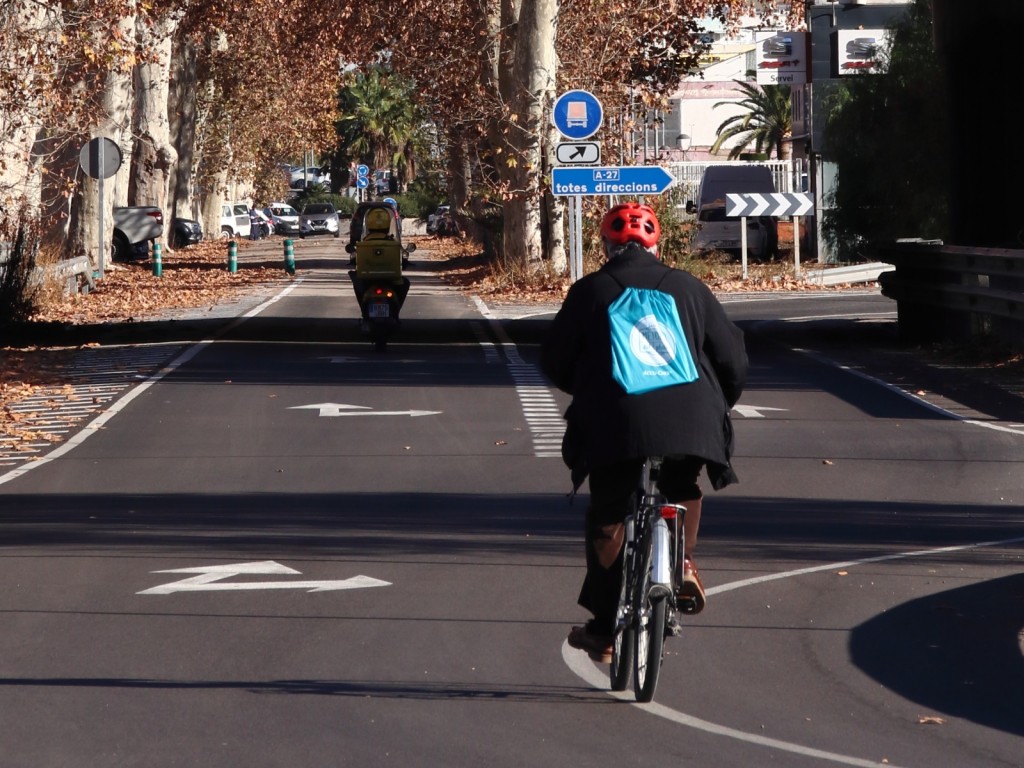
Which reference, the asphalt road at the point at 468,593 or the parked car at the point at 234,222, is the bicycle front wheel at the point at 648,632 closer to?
the asphalt road at the point at 468,593

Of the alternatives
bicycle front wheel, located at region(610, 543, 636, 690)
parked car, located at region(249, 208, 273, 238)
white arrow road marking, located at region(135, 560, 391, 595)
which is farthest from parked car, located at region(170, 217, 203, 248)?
bicycle front wheel, located at region(610, 543, 636, 690)

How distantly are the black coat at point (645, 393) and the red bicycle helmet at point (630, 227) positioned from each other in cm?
7

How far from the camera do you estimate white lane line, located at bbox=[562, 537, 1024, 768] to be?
18.2 ft

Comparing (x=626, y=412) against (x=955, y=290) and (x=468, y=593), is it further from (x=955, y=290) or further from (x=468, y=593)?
(x=955, y=290)

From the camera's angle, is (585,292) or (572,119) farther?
(572,119)

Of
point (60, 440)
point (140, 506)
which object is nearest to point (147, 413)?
point (60, 440)

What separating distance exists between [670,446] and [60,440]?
360 inches

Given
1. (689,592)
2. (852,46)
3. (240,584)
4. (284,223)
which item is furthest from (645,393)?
(284,223)

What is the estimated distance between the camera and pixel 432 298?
32.2 metres

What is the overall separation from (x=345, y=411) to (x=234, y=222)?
69.2m

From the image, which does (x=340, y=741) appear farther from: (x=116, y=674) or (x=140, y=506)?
(x=140, y=506)

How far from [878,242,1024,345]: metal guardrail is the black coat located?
11.4 meters

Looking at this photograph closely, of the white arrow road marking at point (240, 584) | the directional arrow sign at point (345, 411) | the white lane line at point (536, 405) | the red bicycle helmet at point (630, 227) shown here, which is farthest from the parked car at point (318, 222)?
the red bicycle helmet at point (630, 227)

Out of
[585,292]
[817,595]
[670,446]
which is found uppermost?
[585,292]
